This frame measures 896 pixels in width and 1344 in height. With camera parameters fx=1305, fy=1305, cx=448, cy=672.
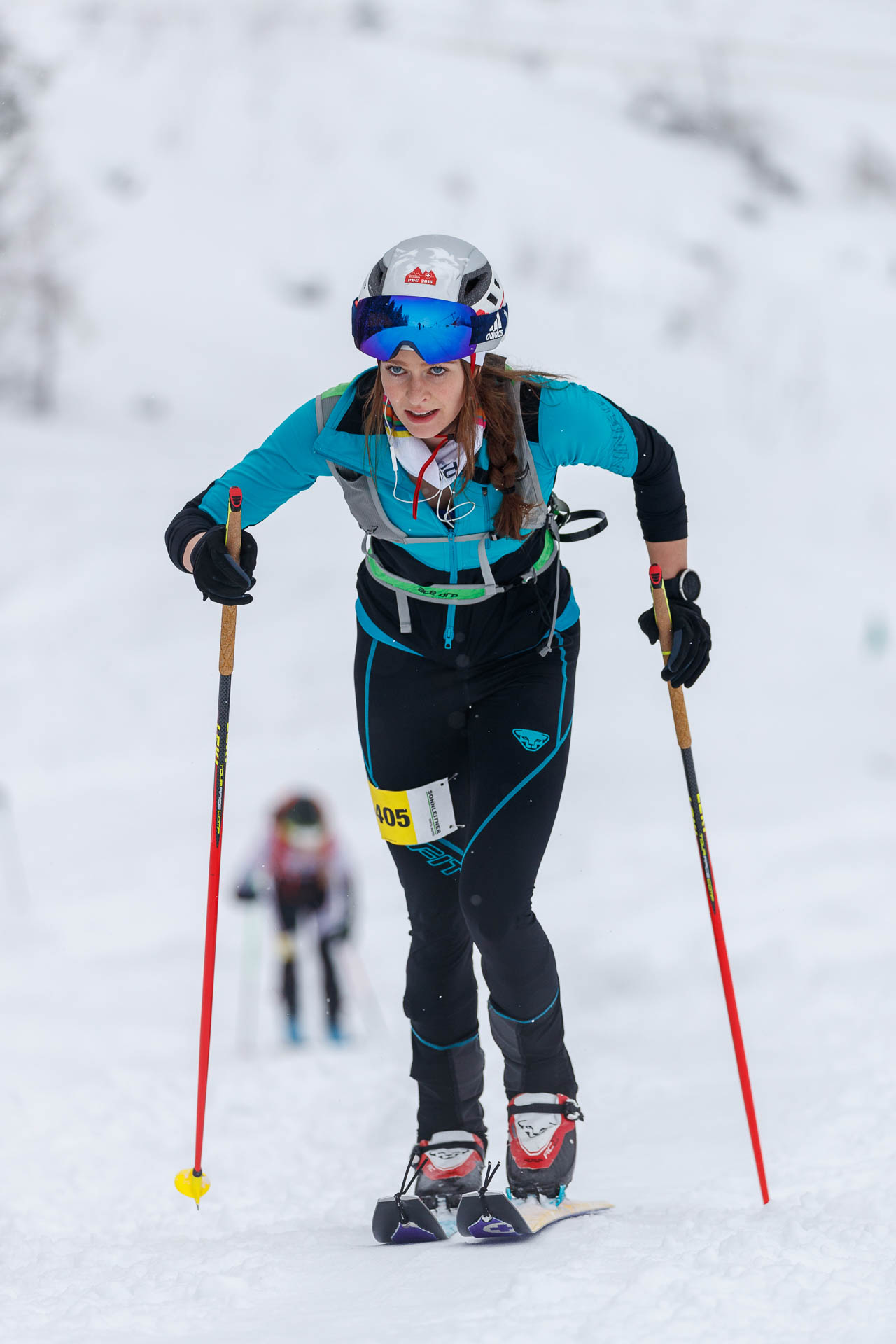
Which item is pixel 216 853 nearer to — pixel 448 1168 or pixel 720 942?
pixel 448 1168

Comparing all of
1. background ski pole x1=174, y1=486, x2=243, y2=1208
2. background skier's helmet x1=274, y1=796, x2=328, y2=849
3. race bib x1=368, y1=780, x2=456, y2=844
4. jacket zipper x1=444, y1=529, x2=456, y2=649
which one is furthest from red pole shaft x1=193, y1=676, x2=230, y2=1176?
background skier's helmet x1=274, y1=796, x2=328, y2=849

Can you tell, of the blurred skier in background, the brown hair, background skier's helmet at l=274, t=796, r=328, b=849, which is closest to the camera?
the brown hair

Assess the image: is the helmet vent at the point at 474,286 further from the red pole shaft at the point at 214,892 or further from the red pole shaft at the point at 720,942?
the red pole shaft at the point at 720,942

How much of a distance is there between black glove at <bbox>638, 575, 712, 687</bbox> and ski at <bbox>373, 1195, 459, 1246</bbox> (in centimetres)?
154

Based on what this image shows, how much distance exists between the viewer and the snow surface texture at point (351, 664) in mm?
3361

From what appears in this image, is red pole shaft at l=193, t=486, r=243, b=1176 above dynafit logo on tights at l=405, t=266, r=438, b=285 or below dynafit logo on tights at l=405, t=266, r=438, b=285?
below

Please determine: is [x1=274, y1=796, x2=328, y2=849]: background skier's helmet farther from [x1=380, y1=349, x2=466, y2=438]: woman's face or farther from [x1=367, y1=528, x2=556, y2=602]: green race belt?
[x1=380, y1=349, x2=466, y2=438]: woman's face

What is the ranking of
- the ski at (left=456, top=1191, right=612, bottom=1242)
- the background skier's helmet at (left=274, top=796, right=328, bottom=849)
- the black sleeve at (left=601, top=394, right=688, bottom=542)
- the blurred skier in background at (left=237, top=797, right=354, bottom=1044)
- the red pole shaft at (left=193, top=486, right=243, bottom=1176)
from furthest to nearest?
the background skier's helmet at (left=274, top=796, right=328, bottom=849) < the blurred skier in background at (left=237, top=797, right=354, bottom=1044) < the red pole shaft at (left=193, top=486, right=243, bottom=1176) < the black sleeve at (left=601, top=394, right=688, bottom=542) < the ski at (left=456, top=1191, right=612, bottom=1242)

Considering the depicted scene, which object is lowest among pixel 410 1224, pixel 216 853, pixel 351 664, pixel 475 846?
pixel 410 1224

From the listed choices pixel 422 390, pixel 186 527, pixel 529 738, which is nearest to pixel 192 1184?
pixel 529 738

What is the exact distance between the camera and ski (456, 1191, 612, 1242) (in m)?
3.23

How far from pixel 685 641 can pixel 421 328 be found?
1082 mm

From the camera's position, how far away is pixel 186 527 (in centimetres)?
342

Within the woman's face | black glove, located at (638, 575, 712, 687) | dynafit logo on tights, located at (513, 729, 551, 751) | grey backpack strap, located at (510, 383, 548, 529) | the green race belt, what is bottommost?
dynafit logo on tights, located at (513, 729, 551, 751)
